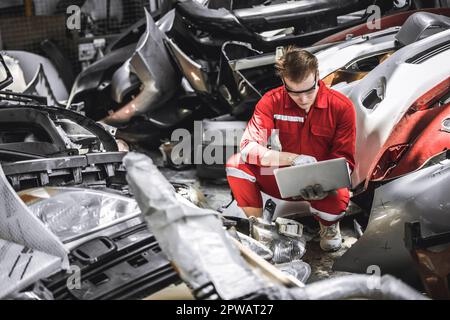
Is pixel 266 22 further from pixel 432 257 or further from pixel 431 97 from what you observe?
pixel 432 257

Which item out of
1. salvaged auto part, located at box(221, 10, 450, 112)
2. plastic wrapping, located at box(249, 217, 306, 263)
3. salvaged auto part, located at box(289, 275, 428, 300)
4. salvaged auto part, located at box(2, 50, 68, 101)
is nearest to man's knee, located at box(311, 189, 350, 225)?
plastic wrapping, located at box(249, 217, 306, 263)

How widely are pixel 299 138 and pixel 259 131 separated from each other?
0.61ft

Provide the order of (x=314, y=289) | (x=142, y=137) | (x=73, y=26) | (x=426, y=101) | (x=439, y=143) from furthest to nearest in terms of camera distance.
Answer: (x=73, y=26)
(x=142, y=137)
(x=426, y=101)
(x=439, y=143)
(x=314, y=289)

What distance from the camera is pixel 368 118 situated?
2.21 m

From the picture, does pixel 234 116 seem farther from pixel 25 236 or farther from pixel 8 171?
pixel 25 236

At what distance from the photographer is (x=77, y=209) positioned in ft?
5.08

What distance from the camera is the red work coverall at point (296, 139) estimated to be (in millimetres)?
2238

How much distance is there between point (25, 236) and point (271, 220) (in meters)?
1.25

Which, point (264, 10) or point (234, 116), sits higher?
point (264, 10)

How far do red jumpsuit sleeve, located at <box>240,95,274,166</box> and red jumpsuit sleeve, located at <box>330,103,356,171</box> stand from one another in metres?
0.32

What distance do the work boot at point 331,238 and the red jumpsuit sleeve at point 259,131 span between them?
0.44m

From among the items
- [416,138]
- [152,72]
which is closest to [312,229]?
[416,138]

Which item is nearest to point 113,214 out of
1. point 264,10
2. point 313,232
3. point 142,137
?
point 313,232
